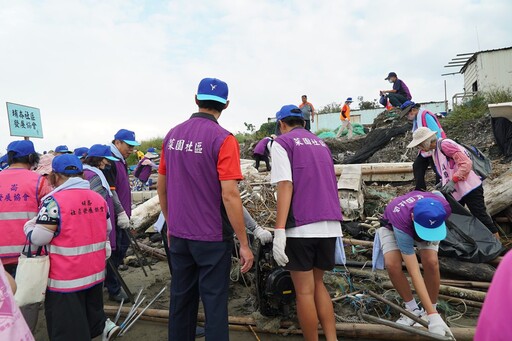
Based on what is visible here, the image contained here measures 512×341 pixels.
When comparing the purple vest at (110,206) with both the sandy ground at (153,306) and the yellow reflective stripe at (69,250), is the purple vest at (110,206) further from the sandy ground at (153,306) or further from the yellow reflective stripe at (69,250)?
the yellow reflective stripe at (69,250)

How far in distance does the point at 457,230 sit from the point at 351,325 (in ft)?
6.57

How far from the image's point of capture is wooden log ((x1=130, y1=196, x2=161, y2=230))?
6.55m

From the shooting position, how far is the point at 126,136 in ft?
14.5

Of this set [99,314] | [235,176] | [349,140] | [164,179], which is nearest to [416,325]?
[235,176]

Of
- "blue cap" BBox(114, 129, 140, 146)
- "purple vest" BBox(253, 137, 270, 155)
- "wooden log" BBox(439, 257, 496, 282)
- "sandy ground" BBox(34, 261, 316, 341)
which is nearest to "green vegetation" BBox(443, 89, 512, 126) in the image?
"purple vest" BBox(253, 137, 270, 155)

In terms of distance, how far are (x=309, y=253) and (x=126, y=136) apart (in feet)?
9.72

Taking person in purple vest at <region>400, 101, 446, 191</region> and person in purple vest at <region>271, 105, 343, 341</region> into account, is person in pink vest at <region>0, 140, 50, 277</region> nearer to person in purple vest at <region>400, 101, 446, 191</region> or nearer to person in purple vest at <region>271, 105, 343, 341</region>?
person in purple vest at <region>271, 105, 343, 341</region>

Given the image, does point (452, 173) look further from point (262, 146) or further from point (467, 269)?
point (262, 146)

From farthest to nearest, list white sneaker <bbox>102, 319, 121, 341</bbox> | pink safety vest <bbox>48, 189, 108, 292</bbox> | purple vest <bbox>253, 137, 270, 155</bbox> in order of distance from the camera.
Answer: purple vest <bbox>253, 137, 270, 155</bbox>, white sneaker <bbox>102, 319, 121, 341</bbox>, pink safety vest <bbox>48, 189, 108, 292</bbox>

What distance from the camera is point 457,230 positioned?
4.08 metres

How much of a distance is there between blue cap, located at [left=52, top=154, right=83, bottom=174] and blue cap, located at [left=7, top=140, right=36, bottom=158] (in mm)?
737

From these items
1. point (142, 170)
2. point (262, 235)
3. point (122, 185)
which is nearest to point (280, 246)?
point (262, 235)

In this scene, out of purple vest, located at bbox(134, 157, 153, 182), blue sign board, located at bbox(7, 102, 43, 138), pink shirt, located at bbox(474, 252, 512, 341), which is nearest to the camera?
pink shirt, located at bbox(474, 252, 512, 341)

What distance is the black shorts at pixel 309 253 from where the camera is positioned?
2.62 meters
